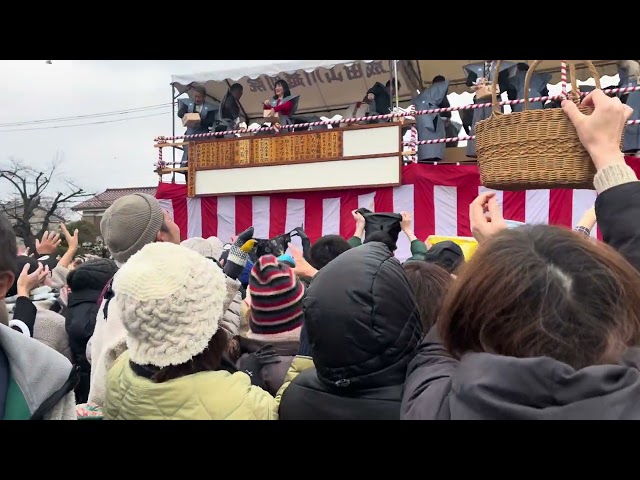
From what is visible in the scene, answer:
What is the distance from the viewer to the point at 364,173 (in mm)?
7305

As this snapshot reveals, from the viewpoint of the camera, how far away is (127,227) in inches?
80.4

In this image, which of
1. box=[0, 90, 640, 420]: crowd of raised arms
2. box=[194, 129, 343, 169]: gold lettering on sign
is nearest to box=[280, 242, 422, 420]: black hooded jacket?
box=[0, 90, 640, 420]: crowd of raised arms

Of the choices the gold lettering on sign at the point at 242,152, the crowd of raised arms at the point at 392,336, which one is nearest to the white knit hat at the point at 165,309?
the crowd of raised arms at the point at 392,336

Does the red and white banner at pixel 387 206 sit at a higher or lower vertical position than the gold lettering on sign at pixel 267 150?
lower

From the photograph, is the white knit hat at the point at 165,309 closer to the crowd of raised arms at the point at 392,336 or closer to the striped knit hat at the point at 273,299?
the crowd of raised arms at the point at 392,336

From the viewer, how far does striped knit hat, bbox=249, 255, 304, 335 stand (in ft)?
5.90

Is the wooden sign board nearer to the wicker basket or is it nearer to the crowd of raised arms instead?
the wicker basket

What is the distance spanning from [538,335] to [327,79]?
9763mm

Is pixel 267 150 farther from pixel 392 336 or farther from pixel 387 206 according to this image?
pixel 392 336

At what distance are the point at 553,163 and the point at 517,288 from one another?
99 centimetres

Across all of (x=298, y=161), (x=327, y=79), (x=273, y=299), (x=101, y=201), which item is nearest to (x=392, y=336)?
(x=273, y=299)

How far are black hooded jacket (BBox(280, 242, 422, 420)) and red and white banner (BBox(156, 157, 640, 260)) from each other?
18.7ft

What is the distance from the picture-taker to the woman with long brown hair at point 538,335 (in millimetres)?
714
